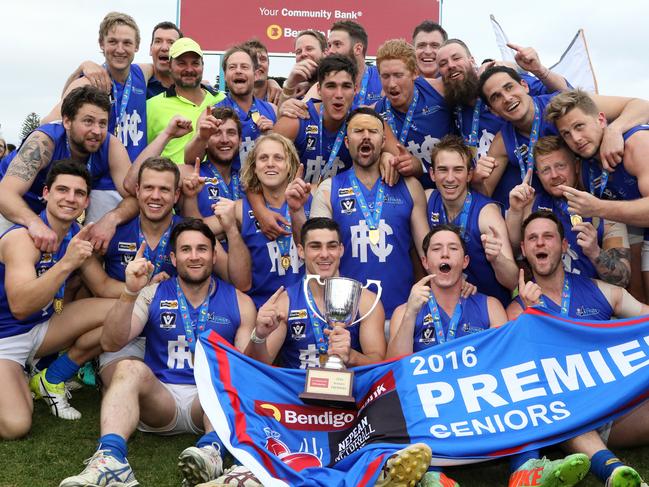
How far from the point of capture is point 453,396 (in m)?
4.39

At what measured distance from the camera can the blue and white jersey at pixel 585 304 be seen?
5.01 meters

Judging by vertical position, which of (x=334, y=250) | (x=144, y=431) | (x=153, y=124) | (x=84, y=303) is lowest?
(x=144, y=431)

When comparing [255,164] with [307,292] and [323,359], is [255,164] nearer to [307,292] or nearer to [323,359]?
[307,292]

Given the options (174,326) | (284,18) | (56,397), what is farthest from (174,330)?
(284,18)

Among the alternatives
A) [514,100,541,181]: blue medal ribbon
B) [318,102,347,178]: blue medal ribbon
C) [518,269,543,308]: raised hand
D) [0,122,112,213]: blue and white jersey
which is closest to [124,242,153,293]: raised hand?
[0,122,112,213]: blue and white jersey

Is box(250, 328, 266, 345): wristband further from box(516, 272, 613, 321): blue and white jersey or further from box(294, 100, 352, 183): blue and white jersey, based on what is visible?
box(294, 100, 352, 183): blue and white jersey

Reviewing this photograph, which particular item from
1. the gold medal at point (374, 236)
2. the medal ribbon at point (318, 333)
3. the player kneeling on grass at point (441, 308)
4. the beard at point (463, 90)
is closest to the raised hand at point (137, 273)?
the medal ribbon at point (318, 333)

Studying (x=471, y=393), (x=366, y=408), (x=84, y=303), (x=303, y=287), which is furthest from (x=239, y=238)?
(x=471, y=393)

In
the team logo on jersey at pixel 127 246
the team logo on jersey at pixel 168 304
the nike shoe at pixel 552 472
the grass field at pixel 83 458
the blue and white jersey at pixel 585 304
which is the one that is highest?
the team logo on jersey at pixel 127 246

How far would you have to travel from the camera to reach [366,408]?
4.45 meters

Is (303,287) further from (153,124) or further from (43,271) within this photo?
(153,124)

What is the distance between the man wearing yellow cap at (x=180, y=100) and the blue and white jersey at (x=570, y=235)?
3.12 m

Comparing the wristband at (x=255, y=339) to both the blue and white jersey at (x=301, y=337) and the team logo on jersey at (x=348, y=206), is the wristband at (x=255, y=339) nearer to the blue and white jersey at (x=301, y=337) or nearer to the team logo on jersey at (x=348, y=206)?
the blue and white jersey at (x=301, y=337)

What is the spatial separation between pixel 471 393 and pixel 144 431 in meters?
2.22
